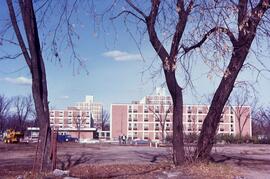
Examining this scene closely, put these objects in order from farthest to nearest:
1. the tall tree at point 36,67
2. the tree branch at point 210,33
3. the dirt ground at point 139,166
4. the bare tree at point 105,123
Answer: the bare tree at point 105,123
the tall tree at point 36,67
the dirt ground at point 139,166
the tree branch at point 210,33

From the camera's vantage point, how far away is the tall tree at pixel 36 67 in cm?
1553

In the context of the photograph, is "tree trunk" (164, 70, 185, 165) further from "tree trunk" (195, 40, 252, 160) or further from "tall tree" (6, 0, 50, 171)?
"tall tree" (6, 0, 50, 171)

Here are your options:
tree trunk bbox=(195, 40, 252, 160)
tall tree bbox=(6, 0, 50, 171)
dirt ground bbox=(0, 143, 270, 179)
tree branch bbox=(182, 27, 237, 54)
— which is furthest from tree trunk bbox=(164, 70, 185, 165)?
tall tree bbox=(6, 0, 50, 171)

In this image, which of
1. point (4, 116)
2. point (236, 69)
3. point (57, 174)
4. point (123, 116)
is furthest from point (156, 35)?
point (123, 116)

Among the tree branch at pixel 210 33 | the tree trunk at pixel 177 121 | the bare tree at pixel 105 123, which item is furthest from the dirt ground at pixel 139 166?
the bare tree at pixel 105 123

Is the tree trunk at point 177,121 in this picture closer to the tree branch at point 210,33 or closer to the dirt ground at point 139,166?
the dirt ground at point 139,166

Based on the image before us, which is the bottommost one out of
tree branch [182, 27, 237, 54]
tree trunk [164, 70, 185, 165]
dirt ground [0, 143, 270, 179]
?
dirt ground [0, 143, 270, 179]

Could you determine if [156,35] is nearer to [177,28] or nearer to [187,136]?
[177,28]

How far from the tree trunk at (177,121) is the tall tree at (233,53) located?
28.4 inches

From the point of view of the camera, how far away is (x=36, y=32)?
15.9 m

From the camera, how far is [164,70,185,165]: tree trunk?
16.2 meters

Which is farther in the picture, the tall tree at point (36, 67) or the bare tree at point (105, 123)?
the bare tree at point (105, 123)

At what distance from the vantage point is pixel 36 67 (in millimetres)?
15938

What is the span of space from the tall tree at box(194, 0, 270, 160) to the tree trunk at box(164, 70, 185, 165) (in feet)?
2.36
